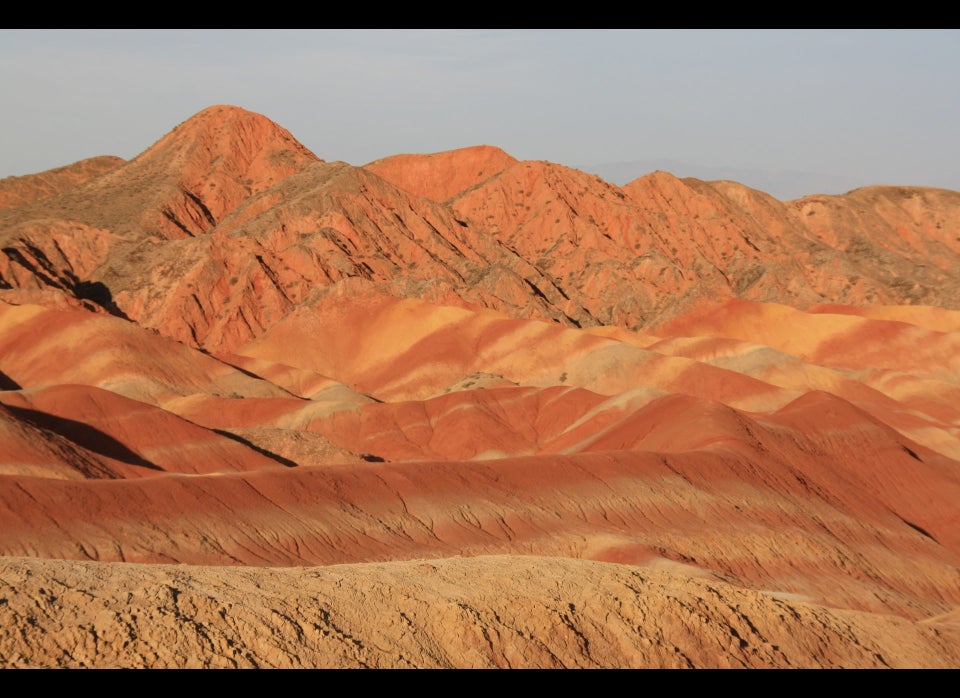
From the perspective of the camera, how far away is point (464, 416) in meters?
80.5

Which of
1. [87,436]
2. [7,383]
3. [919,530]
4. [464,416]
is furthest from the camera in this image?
[7,383]

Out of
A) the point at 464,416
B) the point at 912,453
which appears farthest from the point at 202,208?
the point at 912,453

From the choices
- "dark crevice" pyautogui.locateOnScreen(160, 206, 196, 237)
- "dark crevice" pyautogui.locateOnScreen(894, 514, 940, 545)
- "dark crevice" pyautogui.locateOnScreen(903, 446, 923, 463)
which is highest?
"dark crevice" pyautogui.locateOnScreen(160, 206, 196, 237)

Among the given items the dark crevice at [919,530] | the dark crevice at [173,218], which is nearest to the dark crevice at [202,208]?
the dark crevice at [173,218]

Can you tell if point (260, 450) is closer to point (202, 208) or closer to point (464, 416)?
point (464, 416)

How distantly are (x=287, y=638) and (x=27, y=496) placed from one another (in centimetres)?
2211

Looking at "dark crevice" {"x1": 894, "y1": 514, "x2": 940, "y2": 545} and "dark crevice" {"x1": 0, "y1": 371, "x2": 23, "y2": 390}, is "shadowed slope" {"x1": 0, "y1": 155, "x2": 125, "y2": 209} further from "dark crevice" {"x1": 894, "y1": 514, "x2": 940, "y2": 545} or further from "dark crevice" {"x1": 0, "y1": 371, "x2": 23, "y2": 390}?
"dark crevice" {"x1": 894, "y1": 514, "x2": 940, "y2": 545}

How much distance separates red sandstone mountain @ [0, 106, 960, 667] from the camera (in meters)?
24.8

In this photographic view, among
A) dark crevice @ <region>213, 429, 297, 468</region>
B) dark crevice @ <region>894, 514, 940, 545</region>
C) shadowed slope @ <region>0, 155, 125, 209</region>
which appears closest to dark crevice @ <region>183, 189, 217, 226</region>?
shadowed slope @ <region>0, 155, 125, 209</region>

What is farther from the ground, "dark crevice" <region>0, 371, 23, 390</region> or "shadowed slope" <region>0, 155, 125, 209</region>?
"shadowed slope" <region>0, 155, 125, 209</region>

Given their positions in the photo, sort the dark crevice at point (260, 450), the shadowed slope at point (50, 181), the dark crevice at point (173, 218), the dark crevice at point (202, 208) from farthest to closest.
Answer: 1. the shadowed slope at point (50, 181)
2. the dark crevice at point (202, 208)
3. the dark crevice at point (173, 218)
4. the dark crevice at point (260, 450)

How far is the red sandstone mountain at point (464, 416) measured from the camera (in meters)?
24.8

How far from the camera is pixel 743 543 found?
50.8 meters

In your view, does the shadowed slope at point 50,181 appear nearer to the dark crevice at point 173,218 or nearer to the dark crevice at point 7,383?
the dark crevice at point 173,218
